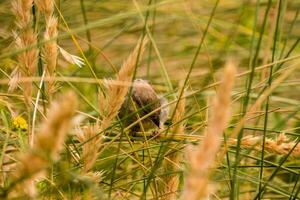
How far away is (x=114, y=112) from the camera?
1414 mm

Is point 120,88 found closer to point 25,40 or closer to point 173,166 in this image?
point 25,40

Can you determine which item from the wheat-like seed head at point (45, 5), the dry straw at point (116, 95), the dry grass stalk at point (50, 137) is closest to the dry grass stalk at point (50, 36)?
the wheat-like seed head at point (45, 5)

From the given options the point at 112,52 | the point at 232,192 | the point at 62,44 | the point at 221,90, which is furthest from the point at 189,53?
the point at 221,90

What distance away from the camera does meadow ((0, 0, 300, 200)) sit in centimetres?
91

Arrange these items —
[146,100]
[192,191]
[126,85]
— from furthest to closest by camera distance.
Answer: [146,100]
[126,85]
[192,191]

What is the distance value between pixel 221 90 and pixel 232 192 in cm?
77

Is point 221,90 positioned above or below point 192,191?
above

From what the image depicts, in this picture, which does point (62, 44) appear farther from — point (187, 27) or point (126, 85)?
point (126, 85)

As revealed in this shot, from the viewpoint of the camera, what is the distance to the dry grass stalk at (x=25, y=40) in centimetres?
145

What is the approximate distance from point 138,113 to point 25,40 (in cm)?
83

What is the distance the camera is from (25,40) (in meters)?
1.49

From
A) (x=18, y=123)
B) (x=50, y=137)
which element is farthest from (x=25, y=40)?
(x=50, y=137)

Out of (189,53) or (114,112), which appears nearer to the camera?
(114,112)

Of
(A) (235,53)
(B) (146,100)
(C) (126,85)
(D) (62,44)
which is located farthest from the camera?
(A) (235,53)
